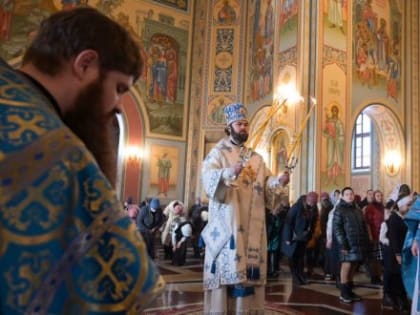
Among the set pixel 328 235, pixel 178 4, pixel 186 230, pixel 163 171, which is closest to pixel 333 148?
pixel 186 230

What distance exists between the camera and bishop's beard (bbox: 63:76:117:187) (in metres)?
0.96

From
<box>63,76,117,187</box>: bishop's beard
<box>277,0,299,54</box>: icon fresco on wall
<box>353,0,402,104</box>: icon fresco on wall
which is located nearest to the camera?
<box>63,76,117,187</box>: bishop's beard

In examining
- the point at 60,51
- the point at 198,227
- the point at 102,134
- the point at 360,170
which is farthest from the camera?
the point at 360,170

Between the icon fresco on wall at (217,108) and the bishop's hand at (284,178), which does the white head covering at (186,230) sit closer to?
the bishop's hand at (284,178)

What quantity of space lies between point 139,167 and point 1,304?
47.9 feet

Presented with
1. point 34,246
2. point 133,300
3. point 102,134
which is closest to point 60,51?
point 102,134

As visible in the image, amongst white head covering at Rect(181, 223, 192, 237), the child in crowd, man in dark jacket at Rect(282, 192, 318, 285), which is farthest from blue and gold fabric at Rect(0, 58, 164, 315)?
white head covering at Rect(181, 223, 192, 237)

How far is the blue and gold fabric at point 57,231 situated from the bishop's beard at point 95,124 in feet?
0.44

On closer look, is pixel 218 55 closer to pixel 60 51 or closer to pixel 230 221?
pixel 230 221

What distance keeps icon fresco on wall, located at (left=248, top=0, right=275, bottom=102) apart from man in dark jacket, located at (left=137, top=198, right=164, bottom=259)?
22.2ft

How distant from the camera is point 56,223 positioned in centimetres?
77

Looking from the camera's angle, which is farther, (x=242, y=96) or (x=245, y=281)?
(x=242, y=96)

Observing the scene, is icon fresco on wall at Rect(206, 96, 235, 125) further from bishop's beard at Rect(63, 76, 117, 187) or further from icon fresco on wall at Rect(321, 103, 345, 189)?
bishop's beard at Rect(63, 76, 117, 187)

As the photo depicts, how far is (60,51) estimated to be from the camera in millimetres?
938
